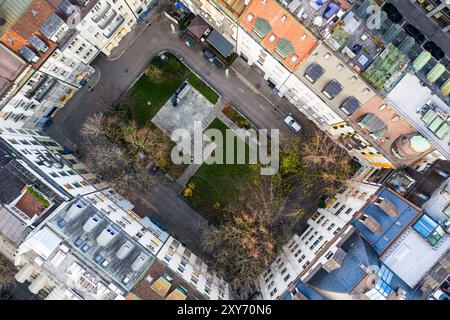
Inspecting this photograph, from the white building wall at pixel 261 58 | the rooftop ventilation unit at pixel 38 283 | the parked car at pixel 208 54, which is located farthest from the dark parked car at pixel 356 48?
the rooftop ventilation unit at pixel 38 283

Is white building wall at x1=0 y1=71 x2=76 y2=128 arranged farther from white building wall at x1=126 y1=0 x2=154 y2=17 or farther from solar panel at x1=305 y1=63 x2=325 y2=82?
solar panel at x1=305 y1=63 x2=325 y2=82

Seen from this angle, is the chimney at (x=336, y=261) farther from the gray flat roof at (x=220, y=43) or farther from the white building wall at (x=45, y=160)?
the white building wall at (x=45, y=160)

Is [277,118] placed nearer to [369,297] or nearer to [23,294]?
[369,297]

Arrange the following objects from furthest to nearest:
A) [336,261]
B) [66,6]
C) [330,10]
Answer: [66,6]
[336,261]
[330,10]

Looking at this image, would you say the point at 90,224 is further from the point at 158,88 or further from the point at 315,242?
the point at 315,242

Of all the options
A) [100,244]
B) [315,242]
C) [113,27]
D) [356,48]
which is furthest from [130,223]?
[356,48]

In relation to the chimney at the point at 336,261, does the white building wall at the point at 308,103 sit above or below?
above

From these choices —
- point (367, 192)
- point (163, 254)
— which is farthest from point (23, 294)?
point (367, 192)
